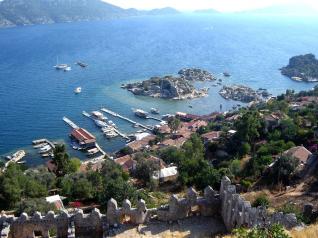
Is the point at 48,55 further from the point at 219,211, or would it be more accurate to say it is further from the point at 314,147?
the point at 219,211

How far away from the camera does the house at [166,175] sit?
1467 inches

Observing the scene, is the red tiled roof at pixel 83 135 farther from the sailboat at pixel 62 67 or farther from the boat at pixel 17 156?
the sailboat at pixel 62 67

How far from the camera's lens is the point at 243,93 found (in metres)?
102

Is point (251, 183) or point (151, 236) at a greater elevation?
point (151, 236)

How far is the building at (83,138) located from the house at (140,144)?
20.5 ft

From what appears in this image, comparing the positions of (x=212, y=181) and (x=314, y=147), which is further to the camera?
(x=314, y=147)

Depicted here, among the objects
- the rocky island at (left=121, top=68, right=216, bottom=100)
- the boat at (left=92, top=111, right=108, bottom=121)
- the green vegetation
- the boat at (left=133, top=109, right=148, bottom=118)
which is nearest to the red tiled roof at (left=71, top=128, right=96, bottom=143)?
the boat at (left=92, top=111, right=108, bottom=121)

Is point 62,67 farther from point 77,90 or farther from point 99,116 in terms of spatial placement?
point 99,116

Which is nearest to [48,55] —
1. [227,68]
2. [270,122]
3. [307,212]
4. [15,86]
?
[15,86]

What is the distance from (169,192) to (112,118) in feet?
173

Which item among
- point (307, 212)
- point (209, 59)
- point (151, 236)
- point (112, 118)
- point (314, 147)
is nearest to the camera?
point (151, 236)

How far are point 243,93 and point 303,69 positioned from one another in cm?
3488

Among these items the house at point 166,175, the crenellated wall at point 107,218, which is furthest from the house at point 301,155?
the crenellated wall at point 107,218

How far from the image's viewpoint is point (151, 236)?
57.6 ft
